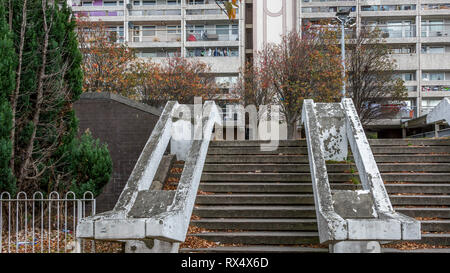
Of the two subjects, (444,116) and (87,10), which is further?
(87,10)

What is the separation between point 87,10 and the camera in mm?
38125

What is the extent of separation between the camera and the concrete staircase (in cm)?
662

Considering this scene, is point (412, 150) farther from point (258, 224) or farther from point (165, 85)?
point (165, 85)

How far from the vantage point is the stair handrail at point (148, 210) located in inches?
211

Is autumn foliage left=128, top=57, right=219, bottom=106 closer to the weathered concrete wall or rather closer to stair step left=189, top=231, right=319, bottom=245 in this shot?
the weathered concrete wall

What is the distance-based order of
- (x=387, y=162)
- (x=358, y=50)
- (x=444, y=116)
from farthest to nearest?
(x=358, y=50), (x=444, y=116), (x=387, y=162)

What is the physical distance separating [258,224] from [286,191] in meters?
1.26

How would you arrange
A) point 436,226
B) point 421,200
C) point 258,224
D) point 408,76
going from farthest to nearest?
point 408,76 → point 421,200 → point 258,224 → point 436,226

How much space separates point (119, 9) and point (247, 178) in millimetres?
33703

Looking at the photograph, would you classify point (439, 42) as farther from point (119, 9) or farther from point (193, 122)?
point (193, 122)

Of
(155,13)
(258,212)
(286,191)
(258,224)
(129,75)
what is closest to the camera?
(258,224)

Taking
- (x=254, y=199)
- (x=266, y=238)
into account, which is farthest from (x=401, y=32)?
(x=266, y=238)

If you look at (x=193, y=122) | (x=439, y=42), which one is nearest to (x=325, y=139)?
(x=193, y=122)

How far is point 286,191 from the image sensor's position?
→ 7988 mm
